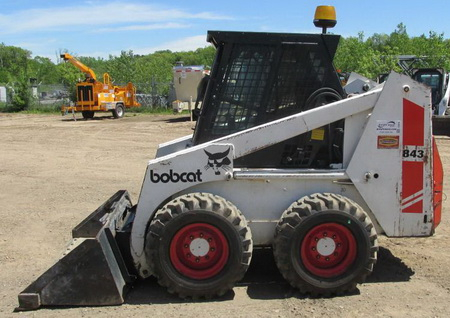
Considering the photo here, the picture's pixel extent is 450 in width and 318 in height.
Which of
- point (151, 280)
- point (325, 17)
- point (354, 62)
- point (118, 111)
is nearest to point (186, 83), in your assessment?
point (118, 111)

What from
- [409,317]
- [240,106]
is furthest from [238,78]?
[409,317]

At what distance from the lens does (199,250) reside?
14.2ft

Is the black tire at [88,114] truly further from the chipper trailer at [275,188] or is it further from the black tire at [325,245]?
the black tire at [325,245]

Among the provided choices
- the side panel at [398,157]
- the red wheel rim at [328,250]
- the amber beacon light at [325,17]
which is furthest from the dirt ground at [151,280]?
the amber beacon light at [325,17]

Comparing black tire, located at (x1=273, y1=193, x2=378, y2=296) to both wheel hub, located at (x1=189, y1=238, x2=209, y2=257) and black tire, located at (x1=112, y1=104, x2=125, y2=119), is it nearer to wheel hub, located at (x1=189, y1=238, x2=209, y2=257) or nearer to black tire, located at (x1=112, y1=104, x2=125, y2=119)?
wheel hub, located at (x1=189, y1=238, x2=209, y2=257)

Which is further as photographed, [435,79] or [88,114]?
[88,114]

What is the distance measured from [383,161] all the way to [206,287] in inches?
74.8

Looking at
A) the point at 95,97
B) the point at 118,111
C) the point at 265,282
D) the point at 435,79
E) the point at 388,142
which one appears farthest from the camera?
the point at 118,111

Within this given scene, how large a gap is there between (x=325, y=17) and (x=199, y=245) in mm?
2439

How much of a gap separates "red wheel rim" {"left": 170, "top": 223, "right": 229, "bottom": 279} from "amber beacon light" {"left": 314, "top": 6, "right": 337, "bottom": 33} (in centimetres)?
220

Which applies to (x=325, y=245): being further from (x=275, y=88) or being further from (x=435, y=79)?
(x=435, y=79)

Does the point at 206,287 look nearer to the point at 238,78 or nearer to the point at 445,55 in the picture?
the point at 238,78

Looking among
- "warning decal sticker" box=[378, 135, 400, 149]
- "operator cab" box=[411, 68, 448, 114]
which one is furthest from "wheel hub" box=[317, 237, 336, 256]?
"operator cab" box=[411, 68, 448, 114]

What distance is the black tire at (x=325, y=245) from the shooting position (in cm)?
427
